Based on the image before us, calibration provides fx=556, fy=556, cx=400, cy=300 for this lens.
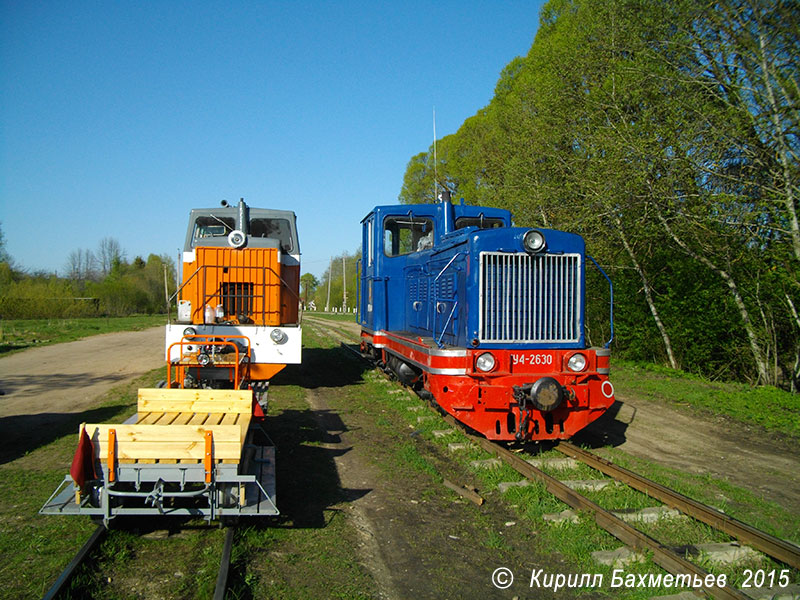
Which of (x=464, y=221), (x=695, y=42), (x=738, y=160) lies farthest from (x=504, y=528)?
(x=695, y=42)

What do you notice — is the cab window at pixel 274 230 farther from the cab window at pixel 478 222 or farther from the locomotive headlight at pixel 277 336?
the cab window at pixel 478 222

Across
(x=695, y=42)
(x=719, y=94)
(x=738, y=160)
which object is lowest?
(x=738, y=160)

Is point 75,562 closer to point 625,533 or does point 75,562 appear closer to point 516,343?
point 625,533

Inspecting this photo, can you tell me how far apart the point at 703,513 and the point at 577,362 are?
236 cm

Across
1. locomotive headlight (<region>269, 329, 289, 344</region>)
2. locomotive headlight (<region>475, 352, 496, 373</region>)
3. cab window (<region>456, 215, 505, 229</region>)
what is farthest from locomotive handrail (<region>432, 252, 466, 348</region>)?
locomotive headlight (<region>269, 329, 289, 344</region>)

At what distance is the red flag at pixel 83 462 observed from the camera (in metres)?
3.92

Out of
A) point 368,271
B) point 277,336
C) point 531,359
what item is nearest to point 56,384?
point 277,336

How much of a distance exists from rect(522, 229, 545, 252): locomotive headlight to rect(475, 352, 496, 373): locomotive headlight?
1.40 metres

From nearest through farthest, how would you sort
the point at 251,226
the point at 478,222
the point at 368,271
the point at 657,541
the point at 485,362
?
the point at 657,541
the point at 485,362
the point at 478,222
the point at 251,226
the point at 368,271

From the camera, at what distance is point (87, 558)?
3.88m

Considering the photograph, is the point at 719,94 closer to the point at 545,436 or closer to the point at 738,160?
the point at 738,160

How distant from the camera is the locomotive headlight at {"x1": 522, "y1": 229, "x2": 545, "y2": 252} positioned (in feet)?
22.0

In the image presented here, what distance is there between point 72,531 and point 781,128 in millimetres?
9753

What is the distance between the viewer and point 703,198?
964cm
